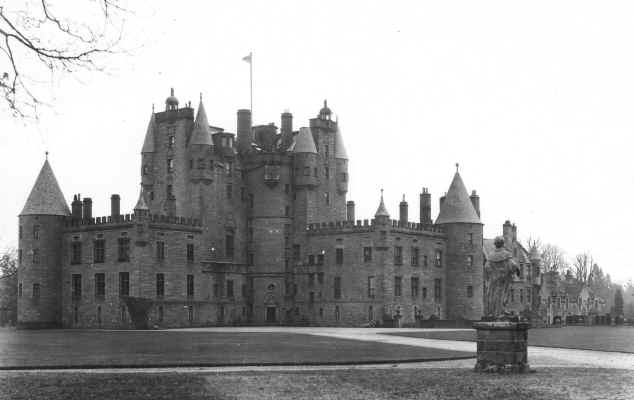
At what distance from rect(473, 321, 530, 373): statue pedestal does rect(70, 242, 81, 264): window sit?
174 ft

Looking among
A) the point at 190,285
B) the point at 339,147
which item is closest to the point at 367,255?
the point at 339,147

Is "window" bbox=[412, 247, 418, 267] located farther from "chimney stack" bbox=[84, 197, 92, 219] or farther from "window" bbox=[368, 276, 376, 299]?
"chimney stack" bbox=[84, 197, 92, 219]

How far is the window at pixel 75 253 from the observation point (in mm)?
73000

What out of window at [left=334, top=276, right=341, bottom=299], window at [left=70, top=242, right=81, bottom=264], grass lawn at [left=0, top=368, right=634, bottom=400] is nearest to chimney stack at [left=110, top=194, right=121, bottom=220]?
window at [left=70, top=242, right=81, bottom=264]

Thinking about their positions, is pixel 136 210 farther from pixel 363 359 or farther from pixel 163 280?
pixel 363 359

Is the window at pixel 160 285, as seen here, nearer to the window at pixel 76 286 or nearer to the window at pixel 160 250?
the window at pixel 160 250

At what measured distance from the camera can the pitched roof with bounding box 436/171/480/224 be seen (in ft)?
259

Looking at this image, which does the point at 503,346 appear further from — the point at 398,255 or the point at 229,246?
the point at 229,246

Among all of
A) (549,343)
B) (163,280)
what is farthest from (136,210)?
(549,343)

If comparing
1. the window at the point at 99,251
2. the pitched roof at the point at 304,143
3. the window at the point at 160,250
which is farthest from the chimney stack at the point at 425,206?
the window at the point at 99,251

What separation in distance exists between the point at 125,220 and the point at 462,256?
27671 mm

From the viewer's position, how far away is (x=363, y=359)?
30.1 metres

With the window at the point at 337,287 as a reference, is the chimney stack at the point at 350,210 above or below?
above

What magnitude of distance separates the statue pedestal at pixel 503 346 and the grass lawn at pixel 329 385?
553mm
